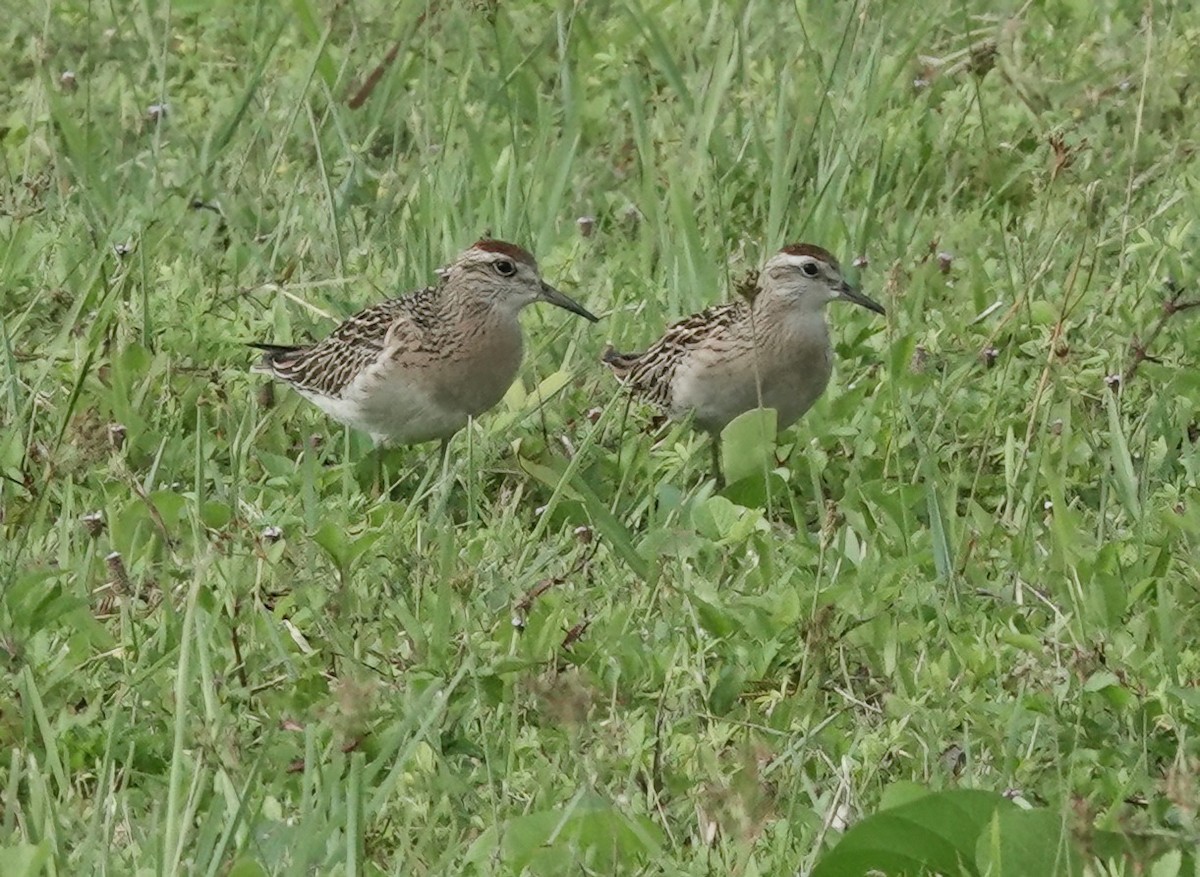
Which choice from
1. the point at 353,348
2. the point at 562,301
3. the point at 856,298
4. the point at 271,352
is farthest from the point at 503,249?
the point at 856,298

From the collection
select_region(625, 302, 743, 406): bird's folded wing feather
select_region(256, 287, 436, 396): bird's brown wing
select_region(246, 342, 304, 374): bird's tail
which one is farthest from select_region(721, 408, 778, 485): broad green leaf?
select_region(246, 342, 304, 374): bird's tail

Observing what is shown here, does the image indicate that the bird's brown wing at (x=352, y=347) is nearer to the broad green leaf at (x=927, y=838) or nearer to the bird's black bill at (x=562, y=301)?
the bird's black bill at (x=562, y=301)

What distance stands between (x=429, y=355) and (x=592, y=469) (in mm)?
641

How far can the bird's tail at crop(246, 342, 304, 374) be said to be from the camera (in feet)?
24.3

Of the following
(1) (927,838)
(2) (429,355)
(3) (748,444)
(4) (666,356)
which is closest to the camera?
(1) (927,838)

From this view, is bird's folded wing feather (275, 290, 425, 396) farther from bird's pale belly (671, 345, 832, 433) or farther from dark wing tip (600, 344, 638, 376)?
bird's pale belly (671, 345, 832, 433)

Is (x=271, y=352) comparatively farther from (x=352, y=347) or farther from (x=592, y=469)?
(x=592, y=469)

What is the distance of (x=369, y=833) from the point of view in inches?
181

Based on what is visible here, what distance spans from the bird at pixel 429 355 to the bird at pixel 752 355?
0.33 m

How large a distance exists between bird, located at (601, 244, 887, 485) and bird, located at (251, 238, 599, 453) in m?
0.33

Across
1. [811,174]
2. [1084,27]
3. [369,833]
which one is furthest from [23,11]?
[369,833]

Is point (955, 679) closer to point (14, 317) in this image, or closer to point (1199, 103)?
point (14, 317)

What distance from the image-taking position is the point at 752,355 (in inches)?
295

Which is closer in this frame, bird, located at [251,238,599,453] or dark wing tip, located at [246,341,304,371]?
bird, located at [251,238,599,453]
